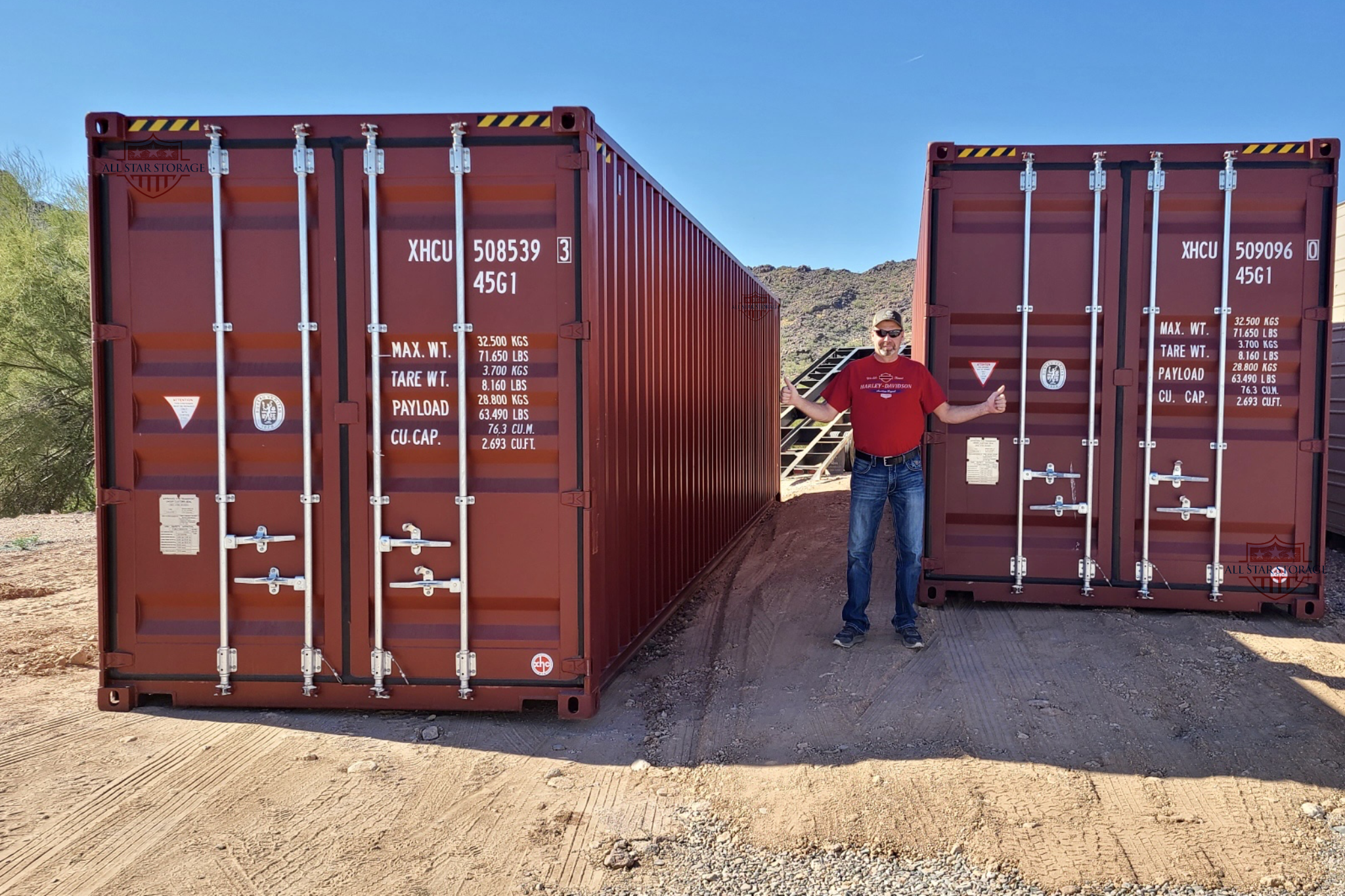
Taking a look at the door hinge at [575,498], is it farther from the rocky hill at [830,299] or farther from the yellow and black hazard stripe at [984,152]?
the rocky hill at [830,299]

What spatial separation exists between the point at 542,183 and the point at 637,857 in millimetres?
3314

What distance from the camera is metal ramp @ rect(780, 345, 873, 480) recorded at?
16094 mm

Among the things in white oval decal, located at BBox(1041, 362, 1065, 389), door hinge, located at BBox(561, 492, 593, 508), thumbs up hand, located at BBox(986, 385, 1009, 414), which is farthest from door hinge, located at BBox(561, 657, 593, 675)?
white oval decal, located at BBox(1041, 362, 1065, 389)

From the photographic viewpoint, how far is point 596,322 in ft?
16.3

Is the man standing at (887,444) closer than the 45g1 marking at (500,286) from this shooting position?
No

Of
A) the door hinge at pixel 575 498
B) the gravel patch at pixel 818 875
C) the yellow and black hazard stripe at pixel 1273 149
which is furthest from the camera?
the yellow and black hazard stripe at pixel 1273 149

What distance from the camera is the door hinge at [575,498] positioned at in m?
4.89

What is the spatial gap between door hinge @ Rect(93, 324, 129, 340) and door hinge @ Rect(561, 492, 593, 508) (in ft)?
8.36

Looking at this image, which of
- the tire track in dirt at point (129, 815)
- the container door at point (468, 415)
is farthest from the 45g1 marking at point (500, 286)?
the tire track in dirt at point (129, 815)

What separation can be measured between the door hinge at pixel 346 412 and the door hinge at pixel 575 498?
1.19m

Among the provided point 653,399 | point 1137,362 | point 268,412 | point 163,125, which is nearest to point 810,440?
point 1137,362

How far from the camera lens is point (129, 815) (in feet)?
13.1

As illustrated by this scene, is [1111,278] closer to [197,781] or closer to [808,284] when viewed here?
[197,781]

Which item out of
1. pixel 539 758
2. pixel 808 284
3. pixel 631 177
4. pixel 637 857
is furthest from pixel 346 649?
pixel 808 284
